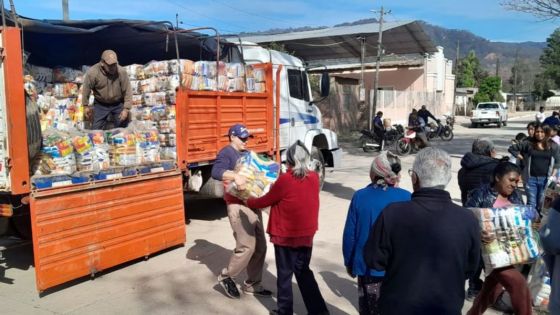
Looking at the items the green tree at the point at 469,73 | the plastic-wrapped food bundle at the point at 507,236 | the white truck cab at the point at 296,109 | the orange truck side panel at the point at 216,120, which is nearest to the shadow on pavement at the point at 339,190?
the white truck cab at the point at 296,109

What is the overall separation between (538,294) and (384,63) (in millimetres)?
30055

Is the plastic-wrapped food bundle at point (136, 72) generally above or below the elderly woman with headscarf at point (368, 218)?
above

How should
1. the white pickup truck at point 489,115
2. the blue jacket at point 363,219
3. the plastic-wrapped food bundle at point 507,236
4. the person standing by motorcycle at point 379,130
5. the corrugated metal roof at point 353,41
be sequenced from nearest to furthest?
the blue jacket at point 363,219
the plastic-wrapped food bundle at point 507,236
the person standing by motorcycle at point 379,130
the corrugated metal roof at point 353,41
the white pickup truck at point 489,115

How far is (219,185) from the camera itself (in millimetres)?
7379

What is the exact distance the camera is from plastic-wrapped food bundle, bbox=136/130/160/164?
594 cm

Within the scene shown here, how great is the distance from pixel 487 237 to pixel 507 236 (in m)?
0.14

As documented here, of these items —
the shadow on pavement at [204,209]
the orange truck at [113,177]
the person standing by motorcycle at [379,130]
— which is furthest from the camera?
the person standing by motorcycle at [379,130]

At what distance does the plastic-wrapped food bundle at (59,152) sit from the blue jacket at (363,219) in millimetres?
3046

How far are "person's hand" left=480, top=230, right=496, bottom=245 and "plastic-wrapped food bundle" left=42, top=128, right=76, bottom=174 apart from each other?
12.5 ft

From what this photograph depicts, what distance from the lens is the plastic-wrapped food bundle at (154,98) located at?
6.61 meters

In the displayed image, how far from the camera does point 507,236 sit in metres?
3.38

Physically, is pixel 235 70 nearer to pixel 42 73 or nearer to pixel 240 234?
pixel 42 73

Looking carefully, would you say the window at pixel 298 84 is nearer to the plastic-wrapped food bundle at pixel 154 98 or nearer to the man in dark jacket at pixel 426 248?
the plastic-wrapped food bundle at pixel 154 98

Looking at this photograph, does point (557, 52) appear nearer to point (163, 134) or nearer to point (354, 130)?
point (354, 130)
